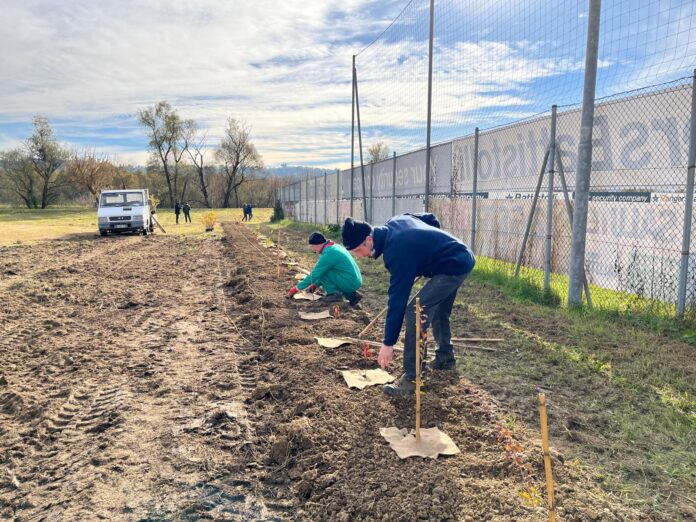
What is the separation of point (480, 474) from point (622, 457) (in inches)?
39.7

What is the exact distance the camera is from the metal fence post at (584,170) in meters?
6.36

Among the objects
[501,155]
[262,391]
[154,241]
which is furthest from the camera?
[154,241]

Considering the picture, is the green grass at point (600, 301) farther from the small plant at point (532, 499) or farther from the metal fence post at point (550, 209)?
the small plant at point (532, 499)

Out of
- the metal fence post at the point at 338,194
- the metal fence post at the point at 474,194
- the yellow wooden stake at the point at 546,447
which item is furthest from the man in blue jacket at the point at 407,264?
the metal fence post at the point at 338,194

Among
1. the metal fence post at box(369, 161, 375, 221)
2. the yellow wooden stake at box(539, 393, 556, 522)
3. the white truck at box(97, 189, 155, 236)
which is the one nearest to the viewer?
the yellow wooden stake at box(539, 393, 556, 522)

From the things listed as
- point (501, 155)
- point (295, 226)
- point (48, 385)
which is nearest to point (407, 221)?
point (48, 385)

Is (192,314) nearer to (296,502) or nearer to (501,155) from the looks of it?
(296,502)

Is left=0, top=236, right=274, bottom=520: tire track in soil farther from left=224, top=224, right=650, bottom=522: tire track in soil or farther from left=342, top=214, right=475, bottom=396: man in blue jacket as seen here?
left=342, top=214, right=475, bottom=396: man in blue jacket

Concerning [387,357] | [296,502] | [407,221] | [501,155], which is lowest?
[296,502]

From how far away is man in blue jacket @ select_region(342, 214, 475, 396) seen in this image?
352 centimetres

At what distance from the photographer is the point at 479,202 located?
31.3 ft

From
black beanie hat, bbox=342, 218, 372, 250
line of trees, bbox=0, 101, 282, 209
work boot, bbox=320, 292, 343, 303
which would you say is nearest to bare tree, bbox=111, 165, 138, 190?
line of trees, bbox=0, 101, 282, 209

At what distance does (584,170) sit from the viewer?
6574mm

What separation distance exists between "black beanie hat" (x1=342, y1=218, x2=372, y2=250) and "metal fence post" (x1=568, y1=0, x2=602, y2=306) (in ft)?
13.6
